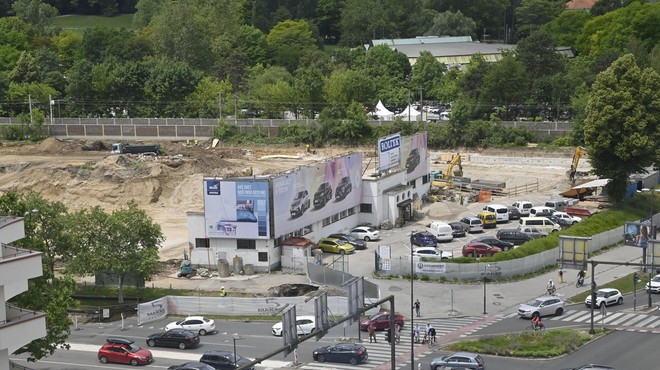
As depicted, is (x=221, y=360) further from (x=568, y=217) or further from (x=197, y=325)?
(x=568, y=217)

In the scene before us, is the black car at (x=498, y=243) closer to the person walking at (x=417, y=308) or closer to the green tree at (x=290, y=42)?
the person walking at (x=417, y=308)

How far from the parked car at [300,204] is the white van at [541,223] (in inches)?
603

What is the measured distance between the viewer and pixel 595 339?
172 feet

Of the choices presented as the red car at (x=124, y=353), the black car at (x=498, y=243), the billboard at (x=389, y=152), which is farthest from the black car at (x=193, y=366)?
the billboard at (x=389, y=152)

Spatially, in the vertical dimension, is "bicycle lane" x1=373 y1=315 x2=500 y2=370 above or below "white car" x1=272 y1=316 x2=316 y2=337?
below

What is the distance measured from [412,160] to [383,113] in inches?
1667

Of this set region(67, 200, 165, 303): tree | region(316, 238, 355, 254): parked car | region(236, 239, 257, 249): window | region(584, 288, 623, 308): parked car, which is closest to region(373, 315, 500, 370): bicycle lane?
region(584, 288, 623, 308): parked car

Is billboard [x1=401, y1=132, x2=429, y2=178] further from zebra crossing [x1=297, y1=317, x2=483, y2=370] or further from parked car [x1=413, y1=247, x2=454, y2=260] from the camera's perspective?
zebra crossing [x1=297, y1=317, x2=483, y2=370]

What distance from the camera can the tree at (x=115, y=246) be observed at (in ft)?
197

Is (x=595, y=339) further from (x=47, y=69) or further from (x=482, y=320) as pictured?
(x=47, y=69)

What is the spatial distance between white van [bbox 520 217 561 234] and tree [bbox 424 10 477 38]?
119144 millimetres

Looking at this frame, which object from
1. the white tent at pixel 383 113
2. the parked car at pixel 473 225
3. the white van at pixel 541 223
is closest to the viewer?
the white van at pixel 541 223

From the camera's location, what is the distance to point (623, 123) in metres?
78.7

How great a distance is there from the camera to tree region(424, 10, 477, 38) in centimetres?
19162
